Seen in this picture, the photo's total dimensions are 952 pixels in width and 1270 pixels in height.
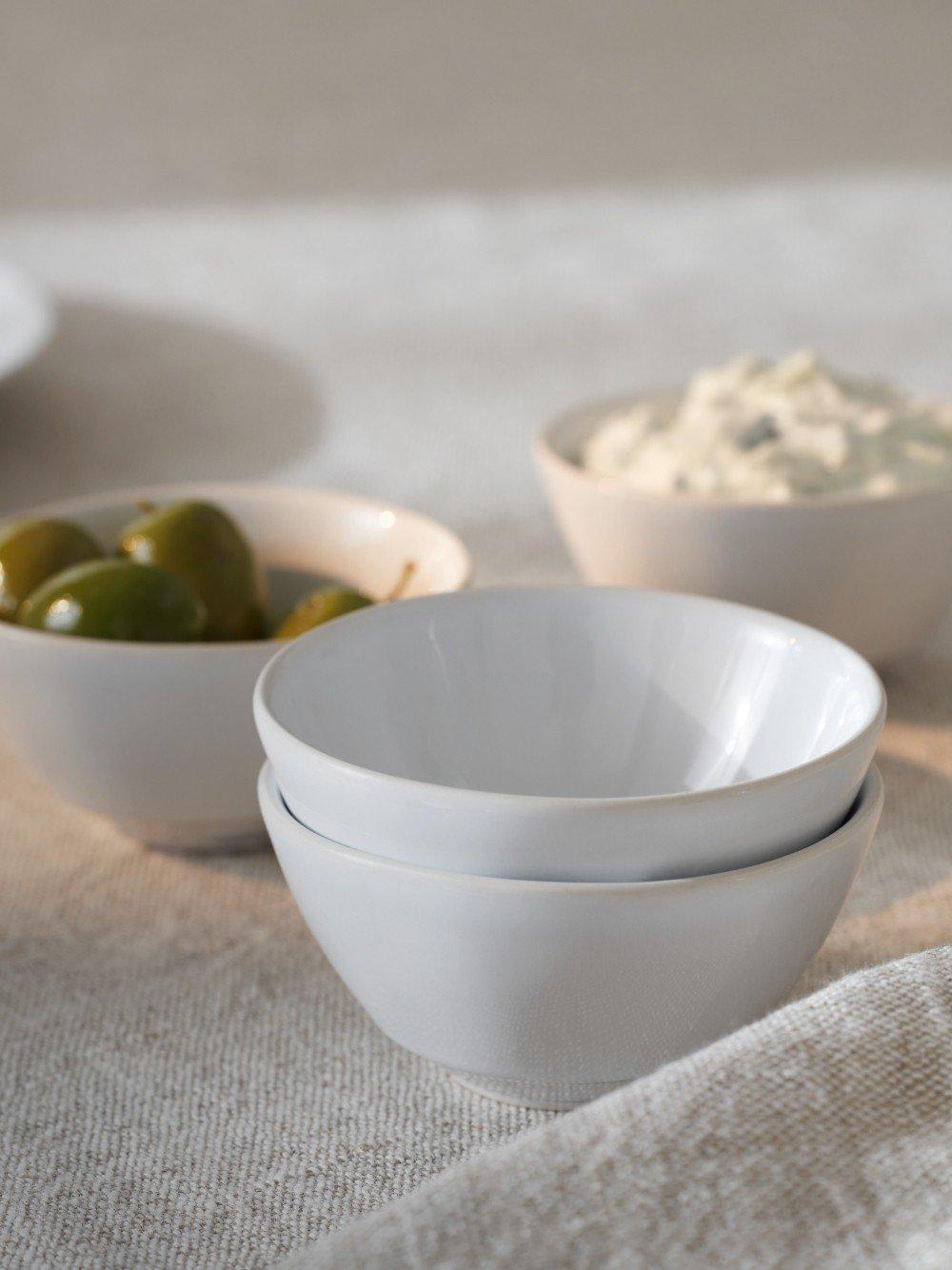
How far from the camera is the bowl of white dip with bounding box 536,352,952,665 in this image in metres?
0.70

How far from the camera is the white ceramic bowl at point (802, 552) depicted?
69cm

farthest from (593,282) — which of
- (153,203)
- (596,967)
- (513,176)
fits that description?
(596,967)

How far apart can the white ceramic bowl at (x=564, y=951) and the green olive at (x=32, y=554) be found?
0.80 feet

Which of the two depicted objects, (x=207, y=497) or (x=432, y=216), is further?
(x=432, y=216)

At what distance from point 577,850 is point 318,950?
0.19 metres

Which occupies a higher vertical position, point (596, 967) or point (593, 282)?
point (596, 967)

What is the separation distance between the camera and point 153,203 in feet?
4.01

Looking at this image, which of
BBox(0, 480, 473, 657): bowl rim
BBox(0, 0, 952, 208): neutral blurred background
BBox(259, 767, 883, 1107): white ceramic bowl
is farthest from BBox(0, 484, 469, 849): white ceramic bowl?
BBox(0, 0, 952, 208): neutral blurred background

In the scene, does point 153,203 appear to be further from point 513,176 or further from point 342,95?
point 513,176

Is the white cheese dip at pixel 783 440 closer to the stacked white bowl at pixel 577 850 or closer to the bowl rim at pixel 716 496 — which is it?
the bowl rim at pixel 716 496

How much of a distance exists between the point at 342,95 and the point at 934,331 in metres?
0.49

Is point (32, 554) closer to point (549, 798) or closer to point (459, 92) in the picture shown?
point (549, 798)

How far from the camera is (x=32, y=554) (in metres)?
0.63

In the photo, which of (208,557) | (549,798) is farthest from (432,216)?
(549,798)
